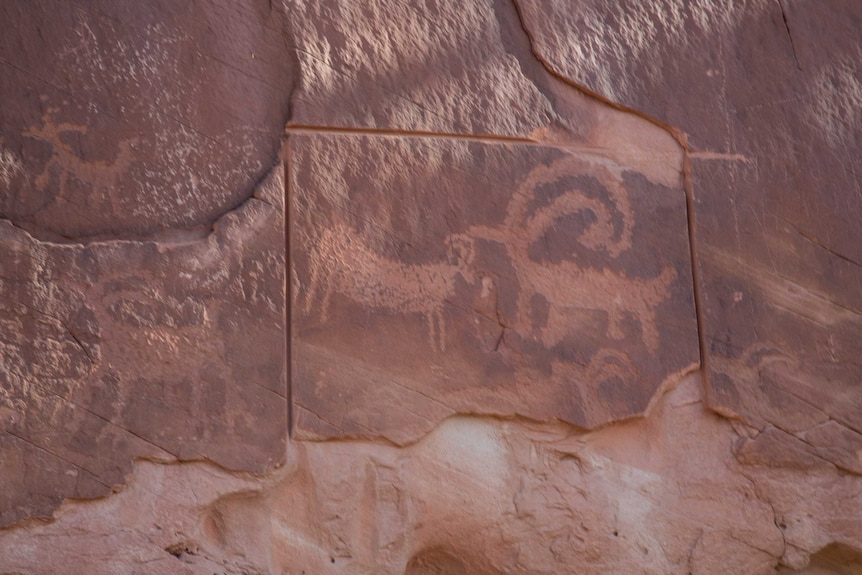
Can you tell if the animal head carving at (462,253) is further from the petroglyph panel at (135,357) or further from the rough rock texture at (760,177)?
the rough rock texture at (760,177)

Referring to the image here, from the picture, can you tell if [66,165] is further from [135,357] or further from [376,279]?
[376,279]

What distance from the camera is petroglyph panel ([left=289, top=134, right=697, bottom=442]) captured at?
2.25 m

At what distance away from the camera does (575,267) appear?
7.89 feet

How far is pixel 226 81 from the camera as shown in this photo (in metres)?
2.27

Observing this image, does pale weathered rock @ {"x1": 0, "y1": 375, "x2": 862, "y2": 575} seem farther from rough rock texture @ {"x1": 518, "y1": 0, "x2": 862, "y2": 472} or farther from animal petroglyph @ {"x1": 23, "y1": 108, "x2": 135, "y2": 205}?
animal petroglyph @ {"x1": 23, "y1": 108, "x2": 135, "y2": 205}

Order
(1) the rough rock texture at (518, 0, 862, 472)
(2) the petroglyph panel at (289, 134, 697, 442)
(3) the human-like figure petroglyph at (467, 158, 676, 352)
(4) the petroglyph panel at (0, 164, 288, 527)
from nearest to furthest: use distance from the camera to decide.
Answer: (4) the petroglyph panel at (0, 164, 288, 527)
(2) the petroglyph panel at (289, 134, 697, 442)
(3) the human-like figure petroglyph at (467, 158, 676, 352)
(1) the rough rock texture at (518, 0, 862, 472)

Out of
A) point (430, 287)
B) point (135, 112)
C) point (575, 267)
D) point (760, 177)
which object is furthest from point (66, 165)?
point (760, 177)

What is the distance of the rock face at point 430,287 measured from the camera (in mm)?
2119

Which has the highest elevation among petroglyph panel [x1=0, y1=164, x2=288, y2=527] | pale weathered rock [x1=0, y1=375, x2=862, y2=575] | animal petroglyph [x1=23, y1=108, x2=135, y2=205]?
animal petroglyph [x1=23, y1=108, x2=135, y2=205]

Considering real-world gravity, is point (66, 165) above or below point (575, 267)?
above

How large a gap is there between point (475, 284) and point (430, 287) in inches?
4.1

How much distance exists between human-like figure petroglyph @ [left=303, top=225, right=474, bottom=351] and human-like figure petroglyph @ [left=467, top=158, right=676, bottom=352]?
0.15 m

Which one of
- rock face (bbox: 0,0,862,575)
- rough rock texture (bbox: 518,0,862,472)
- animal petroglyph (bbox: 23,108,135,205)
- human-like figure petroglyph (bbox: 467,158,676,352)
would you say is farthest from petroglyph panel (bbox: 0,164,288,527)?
rough rock texture (bbox: 518,0,862,472)

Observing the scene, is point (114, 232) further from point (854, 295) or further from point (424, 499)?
point (854, 295)
